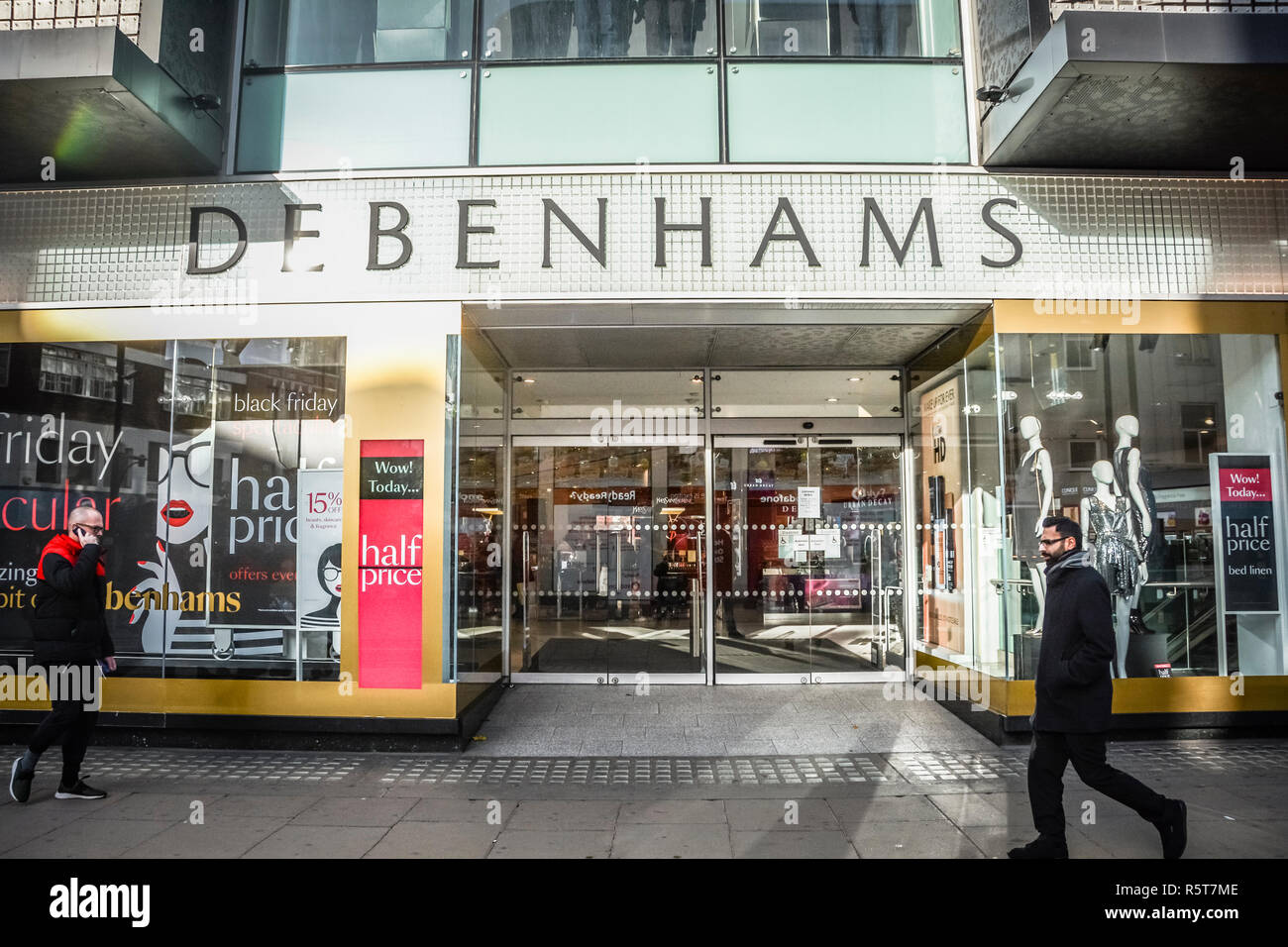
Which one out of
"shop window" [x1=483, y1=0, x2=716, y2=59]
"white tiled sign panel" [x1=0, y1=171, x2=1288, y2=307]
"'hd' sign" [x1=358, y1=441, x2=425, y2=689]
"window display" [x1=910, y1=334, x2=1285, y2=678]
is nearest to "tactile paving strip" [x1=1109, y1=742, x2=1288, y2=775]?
"window display" [x1=910, y1=334, x2=1285, y2=678]

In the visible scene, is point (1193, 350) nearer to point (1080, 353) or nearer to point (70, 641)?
point (1080, 353)

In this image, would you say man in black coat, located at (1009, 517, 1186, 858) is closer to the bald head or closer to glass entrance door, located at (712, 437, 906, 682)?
glass entrance door, located at (712, 437, 906, 682)

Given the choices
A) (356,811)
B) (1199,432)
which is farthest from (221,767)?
(1199,432)

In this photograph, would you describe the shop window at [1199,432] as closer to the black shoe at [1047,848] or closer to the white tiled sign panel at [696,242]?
the white tiled sign panel at [696,242]

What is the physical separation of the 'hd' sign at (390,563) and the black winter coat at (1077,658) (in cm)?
463

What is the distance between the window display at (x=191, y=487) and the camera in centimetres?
697

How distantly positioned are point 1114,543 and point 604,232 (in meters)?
5.23

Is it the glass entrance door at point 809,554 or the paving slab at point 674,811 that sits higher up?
the glass entrance door at point 809,554

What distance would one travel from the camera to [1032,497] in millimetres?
7047

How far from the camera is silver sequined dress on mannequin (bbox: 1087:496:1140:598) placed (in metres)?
7.21

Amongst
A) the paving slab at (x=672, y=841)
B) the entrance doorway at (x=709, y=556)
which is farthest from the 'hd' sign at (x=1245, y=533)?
the paving slab at (x=672, y=841)

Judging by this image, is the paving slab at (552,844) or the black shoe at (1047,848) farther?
the paving slab at (552,844)

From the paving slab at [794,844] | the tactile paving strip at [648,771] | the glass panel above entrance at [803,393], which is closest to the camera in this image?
the paving slab at [794,844]

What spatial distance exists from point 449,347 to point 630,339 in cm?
191
